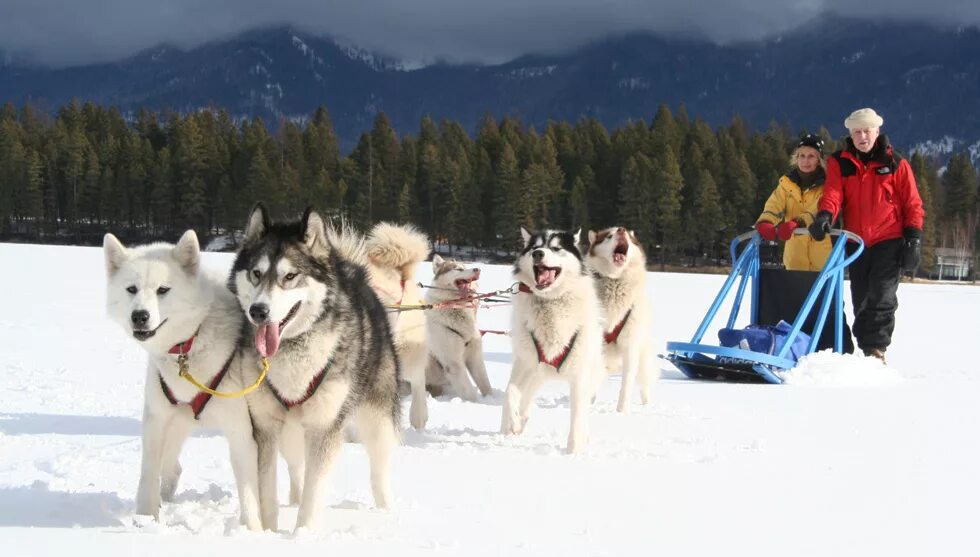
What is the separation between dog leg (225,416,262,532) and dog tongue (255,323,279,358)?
0.74 ft

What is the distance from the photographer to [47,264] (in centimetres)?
1689

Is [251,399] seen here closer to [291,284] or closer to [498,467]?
[291,284]

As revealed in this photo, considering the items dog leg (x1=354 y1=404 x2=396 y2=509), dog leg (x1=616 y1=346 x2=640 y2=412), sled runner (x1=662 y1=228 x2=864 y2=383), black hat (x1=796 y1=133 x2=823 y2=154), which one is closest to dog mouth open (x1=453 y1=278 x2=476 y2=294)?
dog leg (x1=616 y1=346 x2=640 y2=412)

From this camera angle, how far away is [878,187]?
6.89m

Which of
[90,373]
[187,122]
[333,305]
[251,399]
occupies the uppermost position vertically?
[187,122]

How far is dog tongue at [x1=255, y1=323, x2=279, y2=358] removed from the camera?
2914mm

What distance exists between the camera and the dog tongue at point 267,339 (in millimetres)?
2914

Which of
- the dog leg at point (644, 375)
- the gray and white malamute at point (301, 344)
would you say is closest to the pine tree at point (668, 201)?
the dog leg at point (644, 375)

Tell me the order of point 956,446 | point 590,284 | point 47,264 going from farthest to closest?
point 47,264 < point 590,284 < point 956,446

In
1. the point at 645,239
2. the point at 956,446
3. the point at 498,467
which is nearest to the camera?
the point at 498,467

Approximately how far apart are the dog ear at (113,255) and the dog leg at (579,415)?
2390 mm

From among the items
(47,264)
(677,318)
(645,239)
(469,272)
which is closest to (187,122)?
(645,239)

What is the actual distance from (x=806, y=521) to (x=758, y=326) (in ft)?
13.6

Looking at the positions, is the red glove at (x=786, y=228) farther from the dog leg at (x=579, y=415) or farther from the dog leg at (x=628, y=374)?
the dog leg at (x=579, y=415)
